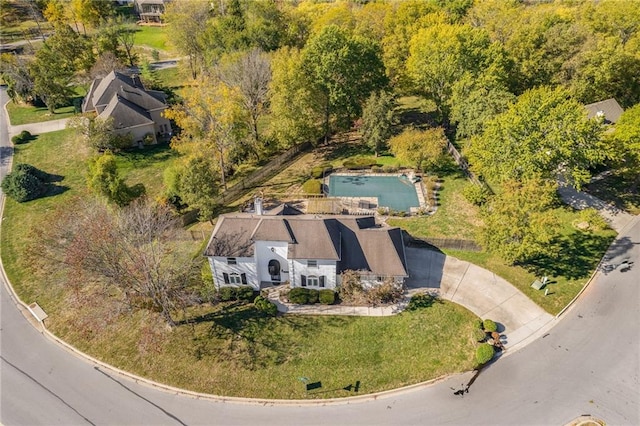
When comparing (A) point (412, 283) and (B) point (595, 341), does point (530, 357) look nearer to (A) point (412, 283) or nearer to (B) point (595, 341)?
(B) point (595, 341)

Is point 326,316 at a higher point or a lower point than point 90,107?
lower

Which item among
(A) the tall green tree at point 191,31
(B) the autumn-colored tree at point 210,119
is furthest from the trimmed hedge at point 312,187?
(A) the tall green tree at point 191,31

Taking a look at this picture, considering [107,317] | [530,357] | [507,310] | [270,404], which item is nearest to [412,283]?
[507,310]

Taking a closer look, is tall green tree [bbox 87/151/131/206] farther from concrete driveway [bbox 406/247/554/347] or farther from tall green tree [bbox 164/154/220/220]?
Result: concrete driveway [bbox 406/247/554/347]

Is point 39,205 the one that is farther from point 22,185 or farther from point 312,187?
point 312,187

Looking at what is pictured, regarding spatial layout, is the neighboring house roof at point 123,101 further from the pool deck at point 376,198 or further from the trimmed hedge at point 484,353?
the trimmed hedge at point 484,353

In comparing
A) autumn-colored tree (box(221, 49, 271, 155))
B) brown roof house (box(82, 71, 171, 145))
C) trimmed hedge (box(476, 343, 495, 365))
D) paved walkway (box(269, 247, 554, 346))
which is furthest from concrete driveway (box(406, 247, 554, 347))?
brown roof house (box(82, 71, 171, 145))

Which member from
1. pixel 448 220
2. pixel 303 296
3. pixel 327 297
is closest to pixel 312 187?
pixel 448 220
